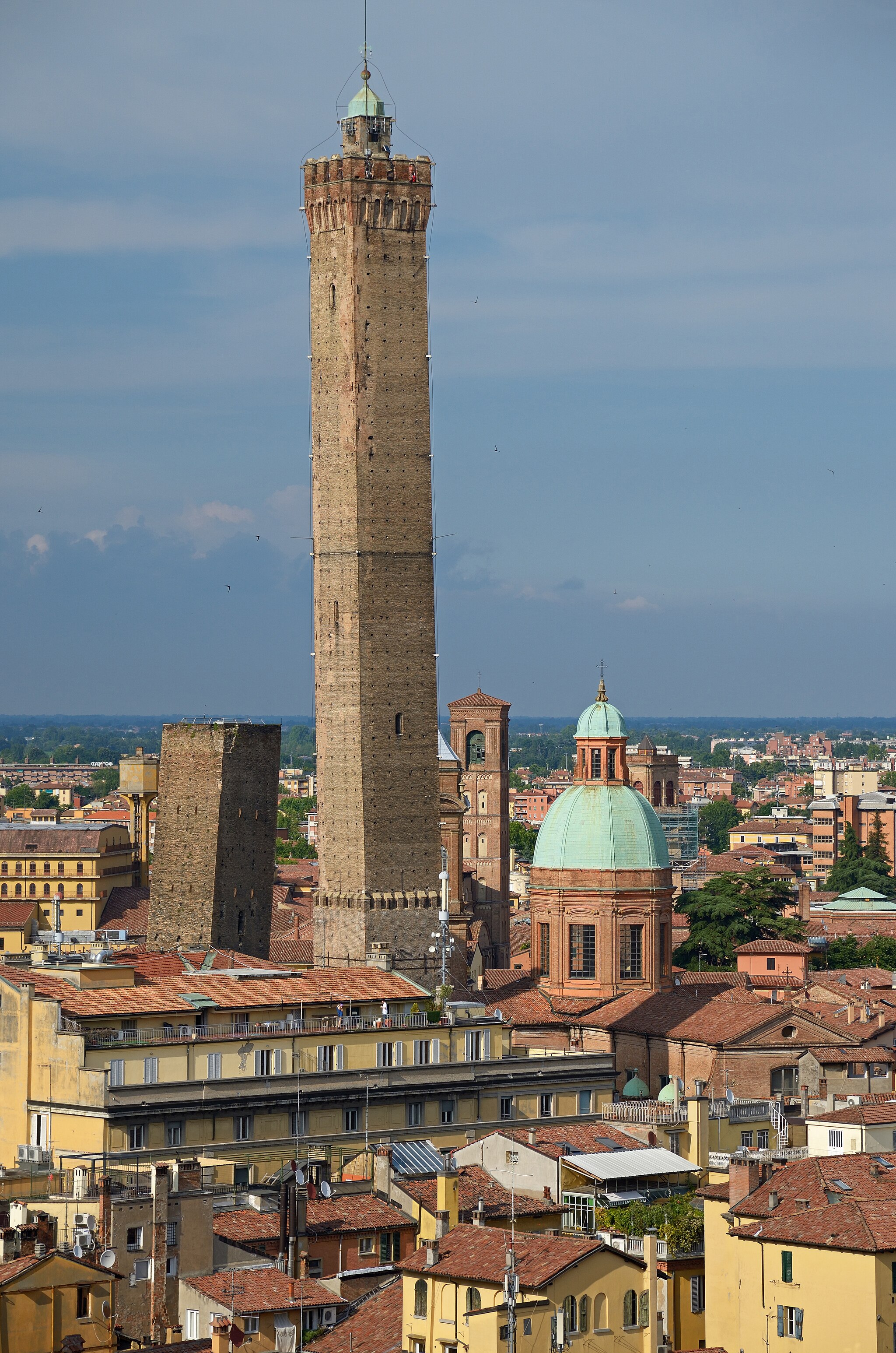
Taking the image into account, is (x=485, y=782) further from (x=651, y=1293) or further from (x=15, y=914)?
(x=651, y=1293)

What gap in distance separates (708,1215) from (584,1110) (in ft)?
50.9

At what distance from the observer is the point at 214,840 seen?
213 ft

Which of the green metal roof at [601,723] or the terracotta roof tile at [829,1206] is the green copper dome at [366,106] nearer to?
the green metal roof at [601,723]

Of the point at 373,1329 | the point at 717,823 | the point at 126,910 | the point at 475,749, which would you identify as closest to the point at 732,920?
the point at 126,910

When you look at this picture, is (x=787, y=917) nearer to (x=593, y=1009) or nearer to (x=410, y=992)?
(x=593, y=1009)

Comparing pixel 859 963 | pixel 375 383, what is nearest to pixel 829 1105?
pixel 375 383

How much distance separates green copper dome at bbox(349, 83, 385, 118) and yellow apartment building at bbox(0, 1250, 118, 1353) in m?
35.5

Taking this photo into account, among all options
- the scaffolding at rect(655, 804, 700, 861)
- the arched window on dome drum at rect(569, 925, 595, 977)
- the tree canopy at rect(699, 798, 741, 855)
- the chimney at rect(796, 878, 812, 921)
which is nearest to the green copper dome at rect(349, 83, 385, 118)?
the arched window on dome drum at rect(569, 925, 595, 977)

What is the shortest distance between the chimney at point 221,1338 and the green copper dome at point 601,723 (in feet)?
105

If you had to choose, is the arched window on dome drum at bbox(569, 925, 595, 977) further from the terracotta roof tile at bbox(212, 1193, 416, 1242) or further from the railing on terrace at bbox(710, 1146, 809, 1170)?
the terracotta roof tile at bbox(212, 1193, 416, 1242)

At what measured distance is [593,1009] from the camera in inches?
2418

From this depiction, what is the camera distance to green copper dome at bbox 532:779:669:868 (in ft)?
207

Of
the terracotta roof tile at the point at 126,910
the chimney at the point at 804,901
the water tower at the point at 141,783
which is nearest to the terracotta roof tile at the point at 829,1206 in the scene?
the terracotta roof tile at the point at 126,910

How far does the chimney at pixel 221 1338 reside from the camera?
109ft
